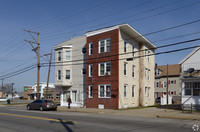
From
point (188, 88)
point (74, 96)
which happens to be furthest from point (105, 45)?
point (188, 88)

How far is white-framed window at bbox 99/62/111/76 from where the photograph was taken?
2964 centimetres

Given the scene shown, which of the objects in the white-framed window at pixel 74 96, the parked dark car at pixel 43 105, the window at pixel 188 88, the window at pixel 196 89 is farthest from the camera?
the white-framed window at pixel 74 96

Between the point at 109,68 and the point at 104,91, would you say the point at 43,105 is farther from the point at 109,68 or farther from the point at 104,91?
the point at 109,68

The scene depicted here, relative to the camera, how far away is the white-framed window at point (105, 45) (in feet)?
97.6

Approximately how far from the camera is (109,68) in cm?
2964

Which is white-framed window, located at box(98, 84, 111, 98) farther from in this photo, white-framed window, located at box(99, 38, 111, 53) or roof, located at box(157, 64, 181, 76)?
roof, located at box(157, 64, 181, 76)

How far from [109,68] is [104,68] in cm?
85

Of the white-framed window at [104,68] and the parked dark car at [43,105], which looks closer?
the parked dark car at [43,105]

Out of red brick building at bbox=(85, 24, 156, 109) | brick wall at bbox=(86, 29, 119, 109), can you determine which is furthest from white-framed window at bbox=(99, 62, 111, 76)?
brick wall at bbox=(86, 29, 119, 109)

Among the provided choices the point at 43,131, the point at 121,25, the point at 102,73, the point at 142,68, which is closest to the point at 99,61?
the point at 102,73

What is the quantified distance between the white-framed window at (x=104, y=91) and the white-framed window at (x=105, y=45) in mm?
4604

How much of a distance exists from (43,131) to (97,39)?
20.6 m

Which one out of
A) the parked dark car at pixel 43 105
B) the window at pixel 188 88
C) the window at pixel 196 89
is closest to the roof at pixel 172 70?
the window at pixel 188 88

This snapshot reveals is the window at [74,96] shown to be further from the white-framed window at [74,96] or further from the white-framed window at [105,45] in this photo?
the white-framed window at [105,45]
